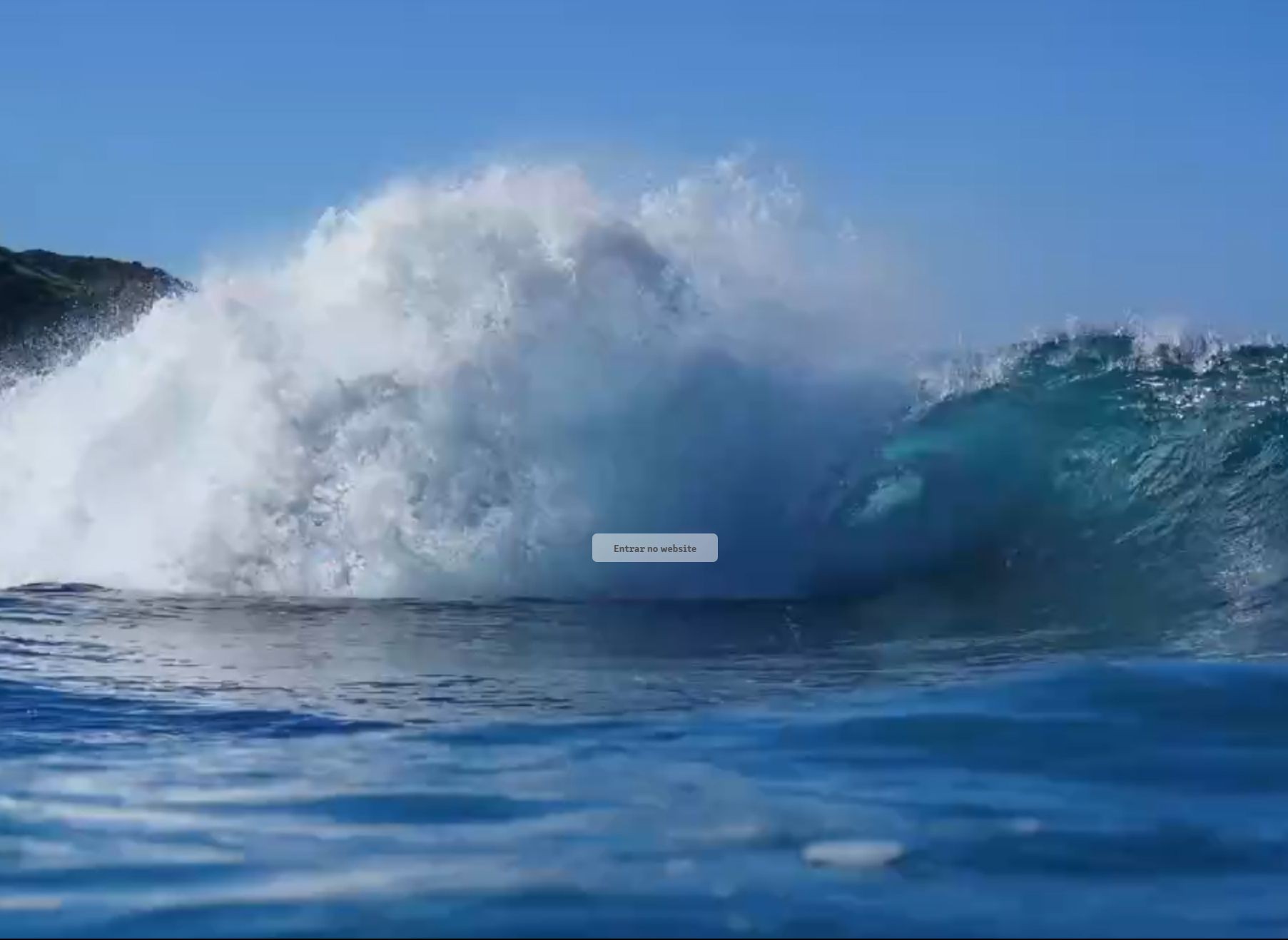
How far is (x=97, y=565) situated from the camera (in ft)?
47.6

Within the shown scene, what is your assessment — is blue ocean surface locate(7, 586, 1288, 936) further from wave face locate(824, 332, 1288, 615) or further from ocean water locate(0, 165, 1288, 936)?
wave face locate(824, 332, 1288, 615)

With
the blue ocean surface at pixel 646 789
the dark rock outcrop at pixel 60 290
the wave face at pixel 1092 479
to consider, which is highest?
the dark rock outcrop at pixel 60 290

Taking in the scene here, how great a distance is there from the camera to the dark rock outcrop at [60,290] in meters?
55.5

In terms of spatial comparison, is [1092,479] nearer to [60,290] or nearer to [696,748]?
[696,748]

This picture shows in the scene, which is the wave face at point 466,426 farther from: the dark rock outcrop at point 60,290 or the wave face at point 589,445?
the dark rock outcrop at point 60,290

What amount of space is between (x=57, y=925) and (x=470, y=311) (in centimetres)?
1046

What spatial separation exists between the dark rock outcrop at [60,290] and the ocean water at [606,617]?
115 ft

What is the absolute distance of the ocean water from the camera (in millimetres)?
4551

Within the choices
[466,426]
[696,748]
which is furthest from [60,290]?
[696,748]

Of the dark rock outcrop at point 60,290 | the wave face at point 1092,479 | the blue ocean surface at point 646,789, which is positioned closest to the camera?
the blue ocean surface at point 646,789

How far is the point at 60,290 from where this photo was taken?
204 ft

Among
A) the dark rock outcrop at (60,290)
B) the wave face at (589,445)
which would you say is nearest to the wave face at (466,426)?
the wave face at (589,445)

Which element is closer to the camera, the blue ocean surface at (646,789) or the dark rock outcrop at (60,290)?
the blue ocean surface at (646,789)

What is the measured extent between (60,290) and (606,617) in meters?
55.5
